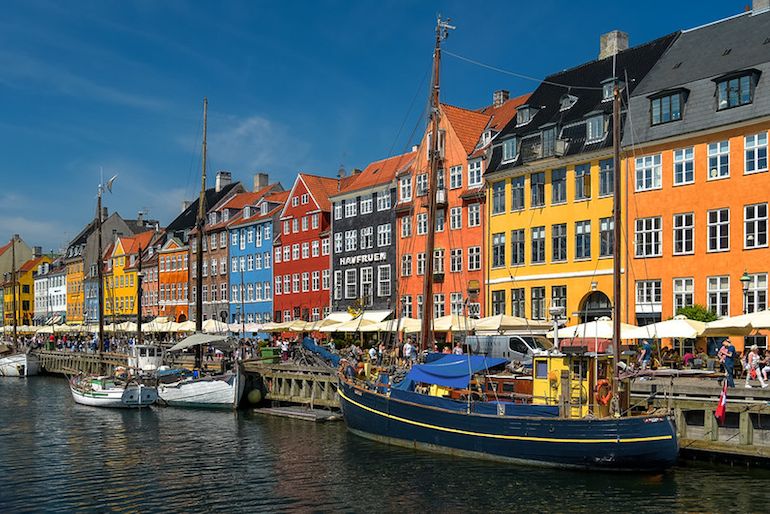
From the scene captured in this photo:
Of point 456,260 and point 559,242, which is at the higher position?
point 559,242

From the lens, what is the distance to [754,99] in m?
40.4

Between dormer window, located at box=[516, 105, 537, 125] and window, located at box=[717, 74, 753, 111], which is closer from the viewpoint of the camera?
window, located at box=[717, 74, 753, 111]

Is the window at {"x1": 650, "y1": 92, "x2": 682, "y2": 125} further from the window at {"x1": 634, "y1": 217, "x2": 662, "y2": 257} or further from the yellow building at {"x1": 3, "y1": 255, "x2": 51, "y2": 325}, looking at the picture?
the yellow building at {"x1": 3, "y1": 255, "x2": 51, "y2": 325}

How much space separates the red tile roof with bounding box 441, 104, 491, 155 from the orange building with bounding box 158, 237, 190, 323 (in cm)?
4187

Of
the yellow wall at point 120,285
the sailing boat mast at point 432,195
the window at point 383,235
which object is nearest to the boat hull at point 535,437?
the sailing boat mast at point 432,195

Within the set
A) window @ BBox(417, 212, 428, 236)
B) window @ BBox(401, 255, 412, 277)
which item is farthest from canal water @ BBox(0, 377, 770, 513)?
window @ BBox(417, 212, 428, 236)

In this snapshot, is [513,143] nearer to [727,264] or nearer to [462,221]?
[462,221]

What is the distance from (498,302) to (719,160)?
53.3 feet

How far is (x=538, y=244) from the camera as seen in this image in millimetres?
50906

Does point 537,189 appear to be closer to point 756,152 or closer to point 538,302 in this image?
point 538,302

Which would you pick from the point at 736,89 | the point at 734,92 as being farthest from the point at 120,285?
the point at 736,89

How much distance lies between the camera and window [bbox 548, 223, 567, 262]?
49188 mm

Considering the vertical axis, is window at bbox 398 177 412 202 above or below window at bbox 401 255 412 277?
above

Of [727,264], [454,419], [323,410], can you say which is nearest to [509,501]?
[454,419]
